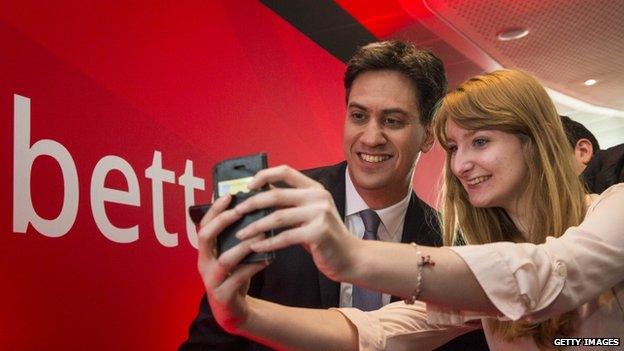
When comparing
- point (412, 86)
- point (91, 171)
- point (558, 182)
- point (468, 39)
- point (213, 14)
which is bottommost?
point (558, 182)

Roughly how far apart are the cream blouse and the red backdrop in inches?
33.8

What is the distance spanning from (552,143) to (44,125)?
4.39ft

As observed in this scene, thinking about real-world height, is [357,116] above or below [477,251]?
above

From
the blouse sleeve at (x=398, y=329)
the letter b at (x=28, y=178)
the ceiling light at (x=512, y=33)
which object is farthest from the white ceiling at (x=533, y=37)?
the blouse sleeve at (x=398, y=329)

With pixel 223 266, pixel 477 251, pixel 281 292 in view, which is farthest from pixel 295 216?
pixel 281 292

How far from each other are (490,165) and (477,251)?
1.88 ft

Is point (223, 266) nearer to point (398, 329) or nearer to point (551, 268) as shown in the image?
point (551, 268)

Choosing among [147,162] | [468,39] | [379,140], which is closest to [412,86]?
[379,140]

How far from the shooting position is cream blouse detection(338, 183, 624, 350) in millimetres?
878

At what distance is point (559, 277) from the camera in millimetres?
921

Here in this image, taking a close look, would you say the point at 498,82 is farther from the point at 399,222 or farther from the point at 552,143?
the point at 399,222

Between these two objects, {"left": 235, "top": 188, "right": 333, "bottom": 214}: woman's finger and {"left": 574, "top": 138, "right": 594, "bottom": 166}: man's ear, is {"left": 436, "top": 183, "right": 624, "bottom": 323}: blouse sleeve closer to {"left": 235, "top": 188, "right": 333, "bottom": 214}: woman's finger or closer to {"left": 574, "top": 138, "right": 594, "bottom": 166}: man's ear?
{"left": 235, "top": 188, "right": 333, "bottom": 214}: woman's finger

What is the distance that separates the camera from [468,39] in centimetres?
441

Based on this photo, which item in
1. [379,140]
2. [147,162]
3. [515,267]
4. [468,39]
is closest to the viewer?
[515,267]
